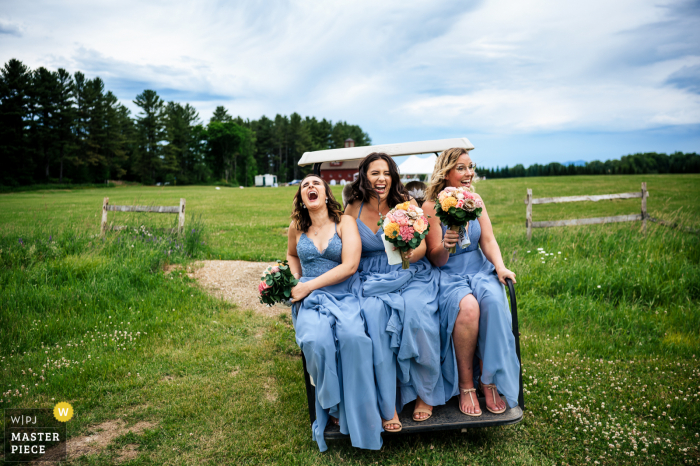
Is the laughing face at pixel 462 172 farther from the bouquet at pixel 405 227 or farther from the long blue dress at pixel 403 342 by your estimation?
the long blue dress at pixel 403 342

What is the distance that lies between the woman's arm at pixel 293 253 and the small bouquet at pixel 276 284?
1.95 ft

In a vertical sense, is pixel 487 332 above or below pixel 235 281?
above

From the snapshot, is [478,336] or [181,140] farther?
[181,140]

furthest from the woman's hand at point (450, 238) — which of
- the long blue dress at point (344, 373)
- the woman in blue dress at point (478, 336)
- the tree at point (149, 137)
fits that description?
the tree at point (149, 137)

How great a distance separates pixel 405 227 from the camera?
10.4ft

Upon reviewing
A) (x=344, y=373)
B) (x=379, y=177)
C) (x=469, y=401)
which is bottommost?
(x=469, y=401)

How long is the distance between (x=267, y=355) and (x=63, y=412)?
2100 mm

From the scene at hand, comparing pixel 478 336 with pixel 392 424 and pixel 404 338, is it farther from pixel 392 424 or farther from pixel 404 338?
pixel 392 424

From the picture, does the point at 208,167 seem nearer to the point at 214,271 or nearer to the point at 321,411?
the point at 214,271

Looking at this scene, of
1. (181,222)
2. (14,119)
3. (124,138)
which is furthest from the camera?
(124,138)

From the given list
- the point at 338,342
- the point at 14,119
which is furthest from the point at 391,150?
the point at 14,119

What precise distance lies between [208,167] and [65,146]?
120 ft

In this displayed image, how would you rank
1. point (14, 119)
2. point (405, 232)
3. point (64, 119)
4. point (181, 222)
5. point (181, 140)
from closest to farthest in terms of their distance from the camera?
1. point (405, 232)
2. point (181, 222)
3. point (14, 119)
4. point (64, 119)
5. point (181, 140)

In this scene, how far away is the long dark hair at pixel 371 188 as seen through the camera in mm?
3902
